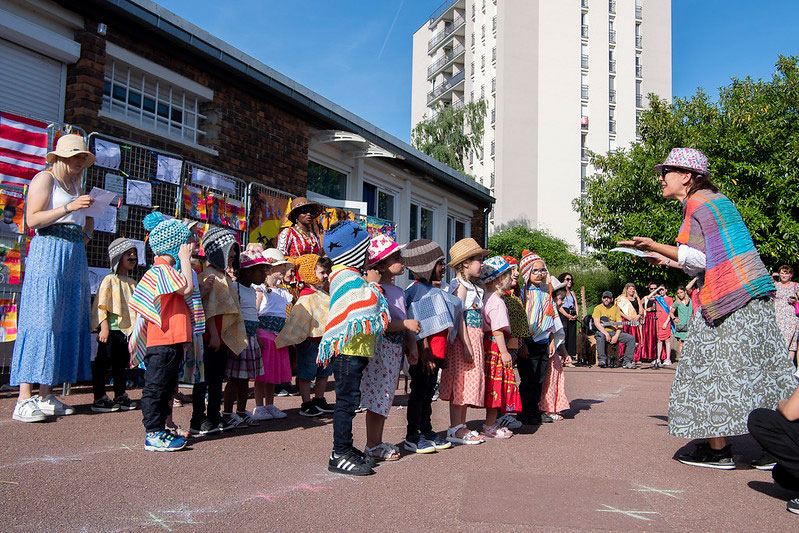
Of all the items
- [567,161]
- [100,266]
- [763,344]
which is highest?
[567,161]

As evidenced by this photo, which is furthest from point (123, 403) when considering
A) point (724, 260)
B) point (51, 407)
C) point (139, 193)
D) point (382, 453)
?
point (724, 260)

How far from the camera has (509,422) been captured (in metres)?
6.34

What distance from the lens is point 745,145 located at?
23.3 m

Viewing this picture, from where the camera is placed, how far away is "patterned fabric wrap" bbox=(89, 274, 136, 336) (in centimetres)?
637

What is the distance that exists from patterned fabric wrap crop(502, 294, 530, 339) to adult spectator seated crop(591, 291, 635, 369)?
9.42 metres

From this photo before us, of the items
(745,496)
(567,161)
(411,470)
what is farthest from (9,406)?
(567,161)

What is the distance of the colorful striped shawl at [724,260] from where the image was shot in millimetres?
4496

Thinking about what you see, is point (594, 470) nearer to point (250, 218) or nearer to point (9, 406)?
point (9, 406)

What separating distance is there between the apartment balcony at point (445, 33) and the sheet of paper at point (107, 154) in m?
54.5

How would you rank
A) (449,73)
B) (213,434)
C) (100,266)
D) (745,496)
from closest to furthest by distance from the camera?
(745,496), (213,434), (100,266), (449,73)

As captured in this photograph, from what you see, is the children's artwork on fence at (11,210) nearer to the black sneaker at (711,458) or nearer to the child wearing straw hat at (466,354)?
the child wearing straw hat at (466,354)

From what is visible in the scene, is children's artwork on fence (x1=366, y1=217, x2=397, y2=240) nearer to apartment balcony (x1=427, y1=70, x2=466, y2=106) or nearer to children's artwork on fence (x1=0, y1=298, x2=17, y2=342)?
children's artwork on fence (x1=0, y1=298, x2=17, y2=342)

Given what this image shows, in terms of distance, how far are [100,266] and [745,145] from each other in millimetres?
22549

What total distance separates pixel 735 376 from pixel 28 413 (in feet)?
17.6
